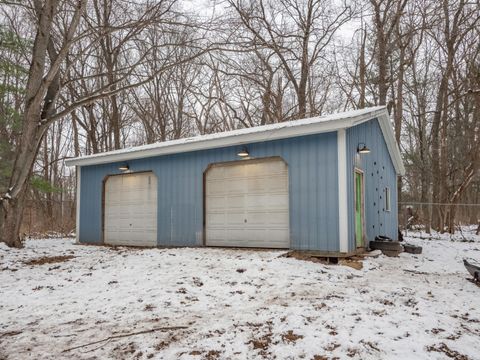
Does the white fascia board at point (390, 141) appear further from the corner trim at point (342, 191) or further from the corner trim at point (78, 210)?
the corner trim at point (78, 210)

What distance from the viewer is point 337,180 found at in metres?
7.61

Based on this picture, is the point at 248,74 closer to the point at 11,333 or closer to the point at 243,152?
the point at 243,152

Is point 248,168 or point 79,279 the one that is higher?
point 248,168

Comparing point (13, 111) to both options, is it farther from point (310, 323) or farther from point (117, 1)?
point (310, 323)

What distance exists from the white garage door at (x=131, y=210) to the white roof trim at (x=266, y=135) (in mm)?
710

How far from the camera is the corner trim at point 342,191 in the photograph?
7439 millimetres

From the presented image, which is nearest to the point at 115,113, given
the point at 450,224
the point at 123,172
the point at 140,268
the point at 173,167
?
the point at 123,172

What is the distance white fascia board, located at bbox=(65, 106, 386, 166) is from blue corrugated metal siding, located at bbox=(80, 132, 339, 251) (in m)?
0.22

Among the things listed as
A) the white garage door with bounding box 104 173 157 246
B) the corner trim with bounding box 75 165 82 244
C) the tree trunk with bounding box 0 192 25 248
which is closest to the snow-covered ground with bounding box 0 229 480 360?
the tree trunk with bounding box 0 192 25 248

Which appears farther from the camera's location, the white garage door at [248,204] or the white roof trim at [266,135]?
the white garage door at [248,204]

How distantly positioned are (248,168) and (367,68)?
13.3 meters

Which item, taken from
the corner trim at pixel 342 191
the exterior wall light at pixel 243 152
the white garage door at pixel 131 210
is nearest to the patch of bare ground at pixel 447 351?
the corner trim at pixel 342 191

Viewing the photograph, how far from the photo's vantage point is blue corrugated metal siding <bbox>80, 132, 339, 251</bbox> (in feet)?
25.4

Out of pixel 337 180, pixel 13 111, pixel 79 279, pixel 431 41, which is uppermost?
pixel 431 41
